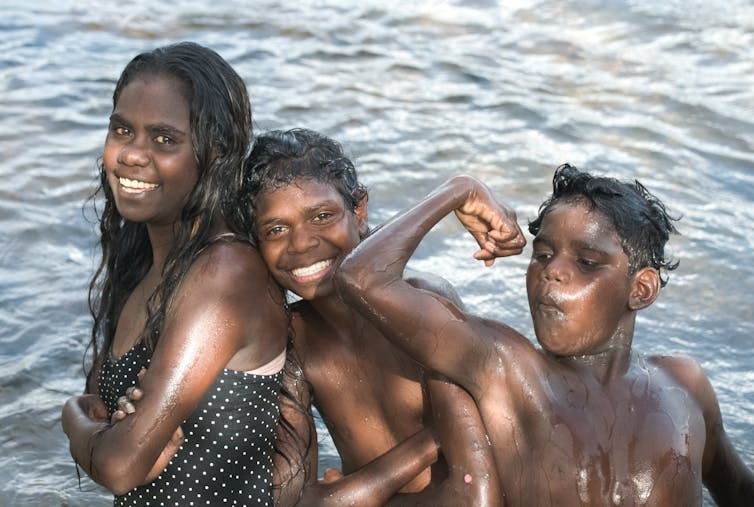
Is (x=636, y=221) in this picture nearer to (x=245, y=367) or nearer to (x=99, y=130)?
(x=245, y=367)

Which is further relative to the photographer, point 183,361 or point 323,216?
point 323,216

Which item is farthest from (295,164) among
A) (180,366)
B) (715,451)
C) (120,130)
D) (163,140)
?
(715,451)

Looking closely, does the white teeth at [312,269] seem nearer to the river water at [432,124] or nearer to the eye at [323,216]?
the eye at [323,216]

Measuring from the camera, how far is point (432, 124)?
762 centimetres

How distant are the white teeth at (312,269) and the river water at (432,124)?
4.62ft

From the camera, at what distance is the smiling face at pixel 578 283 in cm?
327

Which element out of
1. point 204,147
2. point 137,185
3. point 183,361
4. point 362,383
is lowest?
point 362,383

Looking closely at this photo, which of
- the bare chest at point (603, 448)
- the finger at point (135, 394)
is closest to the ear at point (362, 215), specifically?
the bare chest at point (603, 448)

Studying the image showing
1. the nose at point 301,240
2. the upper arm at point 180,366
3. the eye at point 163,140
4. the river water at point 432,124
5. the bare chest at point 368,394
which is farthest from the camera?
the river water at point 432,124

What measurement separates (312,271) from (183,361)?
54 cm

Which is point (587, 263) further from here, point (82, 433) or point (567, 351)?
point (82, 433)

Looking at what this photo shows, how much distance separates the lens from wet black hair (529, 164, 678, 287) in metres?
3.34

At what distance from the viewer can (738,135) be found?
7.35 metres

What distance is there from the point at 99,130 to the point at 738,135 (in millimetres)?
4026
